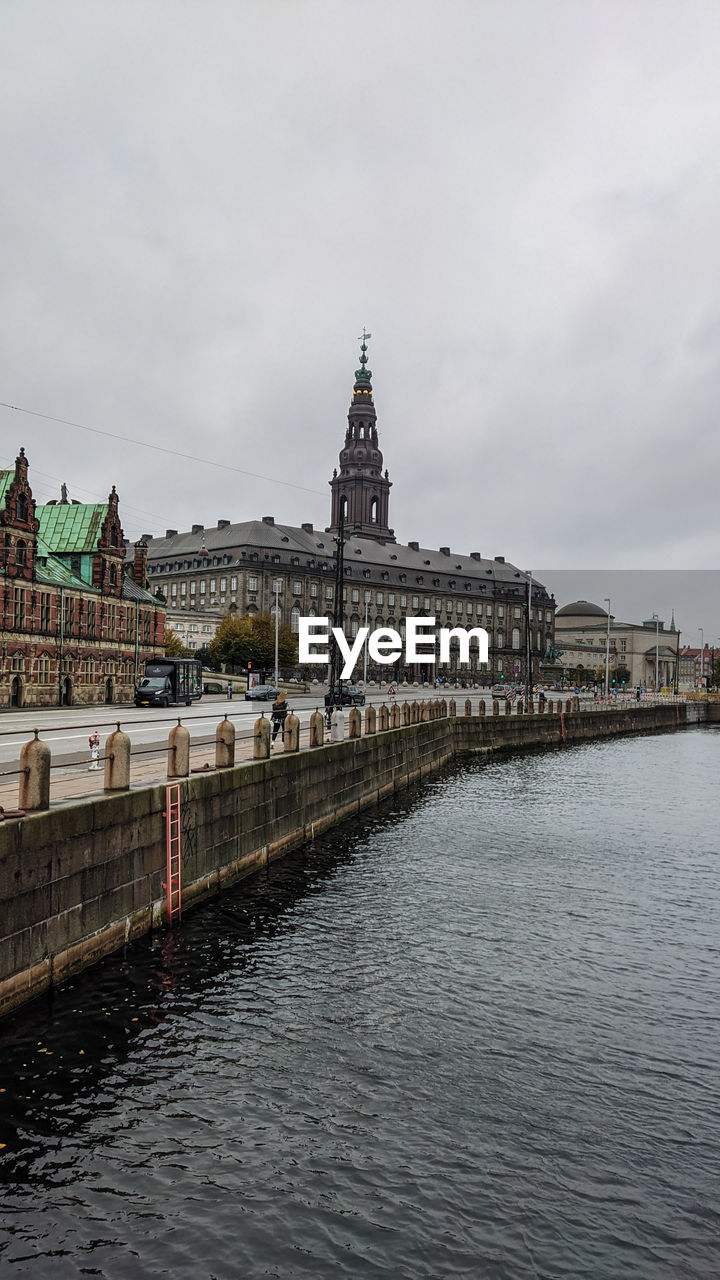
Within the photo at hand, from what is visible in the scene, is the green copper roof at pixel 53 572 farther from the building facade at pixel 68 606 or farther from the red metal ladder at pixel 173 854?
the red metal ladder at pixel 173 854

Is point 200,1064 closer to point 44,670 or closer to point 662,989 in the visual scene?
point 662,989

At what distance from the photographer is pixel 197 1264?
859 centimetres

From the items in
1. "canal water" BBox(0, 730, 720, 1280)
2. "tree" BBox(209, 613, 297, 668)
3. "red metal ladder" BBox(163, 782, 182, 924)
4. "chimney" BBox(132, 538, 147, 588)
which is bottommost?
"canal water" BBox(0, 730, 720, 1280)

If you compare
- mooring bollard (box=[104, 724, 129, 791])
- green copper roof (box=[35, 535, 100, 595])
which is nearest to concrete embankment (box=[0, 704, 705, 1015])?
mooring bollard (box=[104, 724, 129, 791])

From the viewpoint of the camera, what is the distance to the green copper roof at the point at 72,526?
3120 inches

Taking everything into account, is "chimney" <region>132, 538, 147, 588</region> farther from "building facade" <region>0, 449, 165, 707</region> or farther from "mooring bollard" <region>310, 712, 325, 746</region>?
"mooring bollard" <region>310, 712, 325, 746</region>

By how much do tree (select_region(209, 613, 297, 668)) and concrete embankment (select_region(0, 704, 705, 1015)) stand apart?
93.5m

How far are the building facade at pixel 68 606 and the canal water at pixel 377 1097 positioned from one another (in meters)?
47.7

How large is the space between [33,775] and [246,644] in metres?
115

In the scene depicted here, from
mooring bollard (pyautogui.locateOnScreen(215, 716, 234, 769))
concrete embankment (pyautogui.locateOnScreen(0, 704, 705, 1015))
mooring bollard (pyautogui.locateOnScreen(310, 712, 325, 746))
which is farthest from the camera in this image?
mooring bollard (pyautogui.locateOnScreen(310, 712, 325, 746))

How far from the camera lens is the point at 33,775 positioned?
1415 centimetres

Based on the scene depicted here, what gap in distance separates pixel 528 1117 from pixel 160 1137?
4.19 metres

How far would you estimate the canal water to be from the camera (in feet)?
29.5

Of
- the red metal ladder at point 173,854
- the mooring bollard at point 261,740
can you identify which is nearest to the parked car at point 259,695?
the mooring bollard at point 261,740
